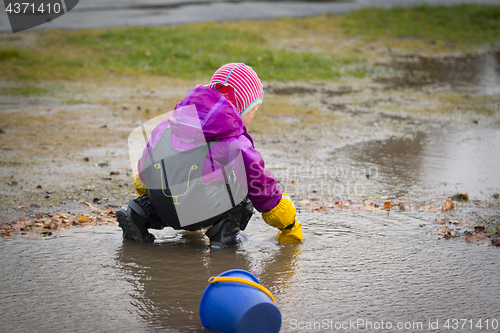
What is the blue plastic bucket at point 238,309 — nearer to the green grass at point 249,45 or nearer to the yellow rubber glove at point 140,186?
the yellow rubber glove at point 140,186

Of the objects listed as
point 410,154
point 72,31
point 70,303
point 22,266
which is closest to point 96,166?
point 22,266

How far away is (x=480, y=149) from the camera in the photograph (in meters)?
5.37

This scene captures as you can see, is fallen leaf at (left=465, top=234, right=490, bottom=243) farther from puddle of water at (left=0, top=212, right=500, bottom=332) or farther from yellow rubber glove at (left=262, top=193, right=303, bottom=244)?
yellow rubber glove at (left=262, top=193, right=303, bottom=244)

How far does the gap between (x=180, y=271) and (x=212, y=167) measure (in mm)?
654

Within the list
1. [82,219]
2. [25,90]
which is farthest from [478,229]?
[25,90]

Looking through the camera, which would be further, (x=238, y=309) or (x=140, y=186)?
(x=140, y=186)

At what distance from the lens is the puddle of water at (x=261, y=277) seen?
2.37 metres

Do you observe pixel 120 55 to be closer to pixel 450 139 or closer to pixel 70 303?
pixel 450 139

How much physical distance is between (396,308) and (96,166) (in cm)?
354

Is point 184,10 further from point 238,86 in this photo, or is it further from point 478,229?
→ point 478,229

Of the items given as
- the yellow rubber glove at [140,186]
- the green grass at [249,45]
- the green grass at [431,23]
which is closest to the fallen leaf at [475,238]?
the yellow rubber glove at [140,186]

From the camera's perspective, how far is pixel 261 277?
2770 mm

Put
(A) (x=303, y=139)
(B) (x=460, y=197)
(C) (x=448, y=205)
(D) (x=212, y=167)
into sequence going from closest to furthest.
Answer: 1. (D) (x=212, y=167)
2. (C) (x=448, y=205)
3. (B) (x=460, y=197)
4. (A) (x=303, y=139)

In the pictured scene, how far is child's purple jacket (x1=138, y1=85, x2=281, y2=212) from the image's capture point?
9.30 feet
